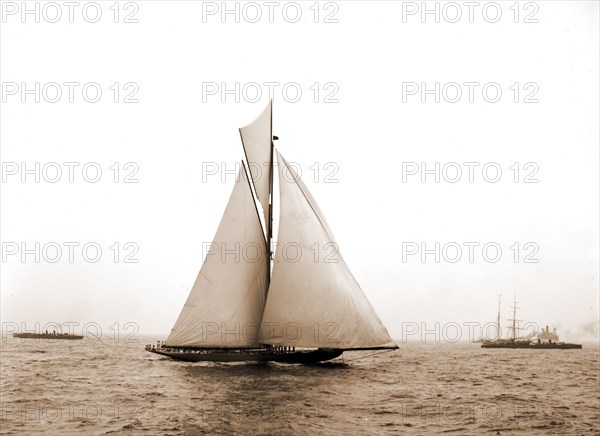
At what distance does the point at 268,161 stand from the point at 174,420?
25970 millimetres

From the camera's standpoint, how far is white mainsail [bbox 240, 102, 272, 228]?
44.5 meters

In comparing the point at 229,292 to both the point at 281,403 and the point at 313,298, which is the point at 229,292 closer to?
the point at 313,298

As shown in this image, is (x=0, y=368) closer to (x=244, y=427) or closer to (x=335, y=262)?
(x=335, y=262)

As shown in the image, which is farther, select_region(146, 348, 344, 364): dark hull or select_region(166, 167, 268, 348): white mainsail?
select_region(146, 348, 344, 364): dark hull

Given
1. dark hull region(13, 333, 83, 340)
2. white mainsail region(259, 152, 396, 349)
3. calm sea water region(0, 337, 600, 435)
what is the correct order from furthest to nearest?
dark hull region(13, 333, 83, 340) → white mainsail region(259, 152, 396, 349) → calm sea water region(0, 337, 600, 435)

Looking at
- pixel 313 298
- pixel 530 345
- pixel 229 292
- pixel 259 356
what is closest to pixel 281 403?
pixel 313 298

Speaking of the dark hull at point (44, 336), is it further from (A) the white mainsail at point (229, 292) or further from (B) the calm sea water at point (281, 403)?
(A) the white mainsail at point (229, 292)

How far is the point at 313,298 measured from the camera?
3956cm

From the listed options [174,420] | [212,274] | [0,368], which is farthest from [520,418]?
[0,368]

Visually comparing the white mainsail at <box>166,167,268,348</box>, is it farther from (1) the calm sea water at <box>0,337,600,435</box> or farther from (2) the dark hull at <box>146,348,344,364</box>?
(1) the calm sea water at <box>0,337,600,435</box>

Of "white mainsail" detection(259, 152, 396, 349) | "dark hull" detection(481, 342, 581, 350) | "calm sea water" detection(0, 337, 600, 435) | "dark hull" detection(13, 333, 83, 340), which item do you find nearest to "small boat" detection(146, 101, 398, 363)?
"white mainsail" detection(259, 152, 396, 349)

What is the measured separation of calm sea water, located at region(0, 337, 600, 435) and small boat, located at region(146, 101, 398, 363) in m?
1.84

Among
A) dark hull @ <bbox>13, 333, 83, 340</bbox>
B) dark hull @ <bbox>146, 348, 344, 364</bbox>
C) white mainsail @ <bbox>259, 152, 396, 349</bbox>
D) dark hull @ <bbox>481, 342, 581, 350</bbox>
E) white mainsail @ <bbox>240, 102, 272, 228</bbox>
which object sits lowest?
dark hull @ <bbox>481, 342, 581, 350</bbox>

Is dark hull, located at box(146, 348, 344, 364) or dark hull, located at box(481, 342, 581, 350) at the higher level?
dark hull, located at box(146, 348, 344, 364)
